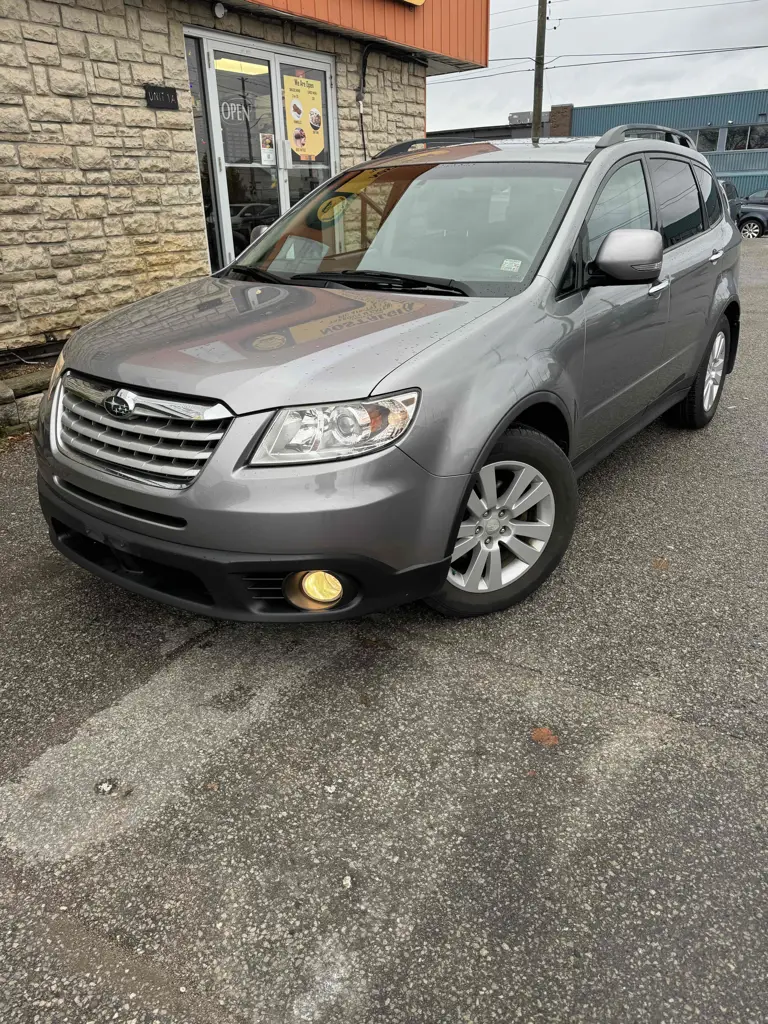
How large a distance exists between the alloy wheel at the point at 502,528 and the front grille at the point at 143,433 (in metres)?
0.93

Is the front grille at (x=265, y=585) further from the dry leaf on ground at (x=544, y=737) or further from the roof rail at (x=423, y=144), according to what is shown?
the roof rail at (x=423, y=144)

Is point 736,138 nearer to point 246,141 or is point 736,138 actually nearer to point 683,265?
point 246,141

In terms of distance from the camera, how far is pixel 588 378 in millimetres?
3174

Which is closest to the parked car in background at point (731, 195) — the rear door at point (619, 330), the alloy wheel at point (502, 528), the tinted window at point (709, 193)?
the tinted window at point (709, 193)

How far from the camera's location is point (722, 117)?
36688 millimetres

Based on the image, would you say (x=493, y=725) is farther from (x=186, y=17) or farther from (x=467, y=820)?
(x=186, y=17)

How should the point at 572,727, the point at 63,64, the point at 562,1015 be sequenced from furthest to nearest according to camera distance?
the point at 63,64, the point at 572,727, the point at 562,1015

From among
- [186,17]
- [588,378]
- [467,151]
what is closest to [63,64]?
[186,17]

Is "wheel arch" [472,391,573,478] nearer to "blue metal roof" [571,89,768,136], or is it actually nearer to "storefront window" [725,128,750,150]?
"blue metal roof" [571,89,768,136]

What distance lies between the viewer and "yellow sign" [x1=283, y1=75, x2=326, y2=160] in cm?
816

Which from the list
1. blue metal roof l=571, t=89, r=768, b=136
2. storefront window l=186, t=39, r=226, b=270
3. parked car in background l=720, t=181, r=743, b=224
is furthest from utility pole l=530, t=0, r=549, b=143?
storefront window l=186, t=39, r=226, b=270

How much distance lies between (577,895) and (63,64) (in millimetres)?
6745

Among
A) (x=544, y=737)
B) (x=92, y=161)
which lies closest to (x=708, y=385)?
(x=544, y=737)

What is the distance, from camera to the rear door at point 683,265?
3.99 metres
